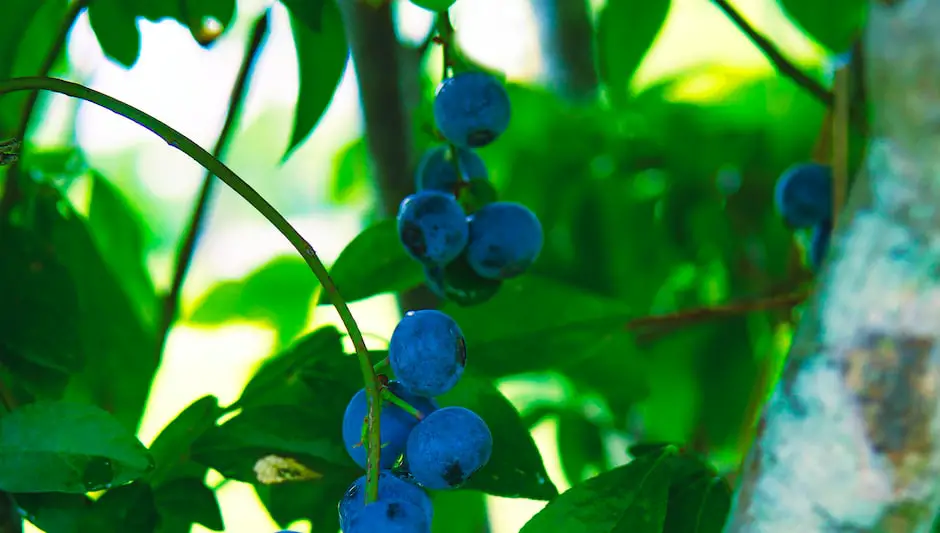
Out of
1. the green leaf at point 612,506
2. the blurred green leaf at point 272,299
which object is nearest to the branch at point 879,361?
the green leaf at point 612,506

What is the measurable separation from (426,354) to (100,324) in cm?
44

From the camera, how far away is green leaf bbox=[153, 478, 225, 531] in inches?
21.0

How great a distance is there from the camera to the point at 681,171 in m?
1.00

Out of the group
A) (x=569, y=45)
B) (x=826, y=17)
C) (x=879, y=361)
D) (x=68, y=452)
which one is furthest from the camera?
(x=569, y=45)

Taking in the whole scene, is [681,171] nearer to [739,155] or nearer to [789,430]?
[739,155]

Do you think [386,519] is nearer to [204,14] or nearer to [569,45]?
[204,14]

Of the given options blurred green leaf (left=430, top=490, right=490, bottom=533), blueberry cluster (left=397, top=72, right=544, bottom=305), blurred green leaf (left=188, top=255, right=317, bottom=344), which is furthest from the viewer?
blurred green leaf (left=188, top=255, right=317, bottom=344)

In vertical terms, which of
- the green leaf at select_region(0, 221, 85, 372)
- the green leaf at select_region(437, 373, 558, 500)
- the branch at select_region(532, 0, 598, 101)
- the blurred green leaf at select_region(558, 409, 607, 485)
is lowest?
the green leaf at select_region(437, 373, 558, 500)

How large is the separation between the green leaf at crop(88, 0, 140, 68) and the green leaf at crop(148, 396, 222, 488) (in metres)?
0.21

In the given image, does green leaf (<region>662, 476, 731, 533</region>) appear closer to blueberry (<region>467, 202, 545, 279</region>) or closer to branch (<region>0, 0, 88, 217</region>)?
blueberry (<region>467, 202, 545, 279</region>)

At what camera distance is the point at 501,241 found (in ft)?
1.86

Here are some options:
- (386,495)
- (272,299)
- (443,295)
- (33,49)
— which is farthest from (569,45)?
(386,495)

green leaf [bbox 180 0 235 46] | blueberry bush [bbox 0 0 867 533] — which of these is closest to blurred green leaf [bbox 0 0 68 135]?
blueberry bush [bbox 0 0 867 533]

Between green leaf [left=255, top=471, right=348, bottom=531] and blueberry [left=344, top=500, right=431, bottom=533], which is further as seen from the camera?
green leaf [left=255, top=471, right=348, bottom=531]
